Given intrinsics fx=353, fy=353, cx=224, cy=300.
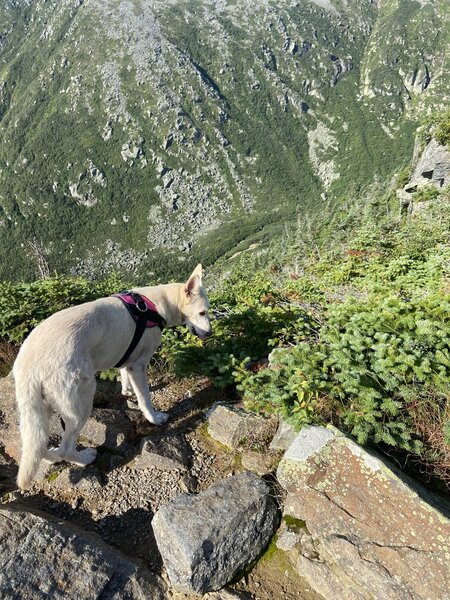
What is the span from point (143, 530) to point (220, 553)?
3.46 feet

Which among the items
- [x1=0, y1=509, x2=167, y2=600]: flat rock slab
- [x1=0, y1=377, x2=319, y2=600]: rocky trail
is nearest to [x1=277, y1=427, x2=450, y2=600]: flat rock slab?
[x1=0, y1=377, x2=319, y2=600]: rocky trail

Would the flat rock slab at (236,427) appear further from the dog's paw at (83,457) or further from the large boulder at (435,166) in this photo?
the large boulder at (435,166)

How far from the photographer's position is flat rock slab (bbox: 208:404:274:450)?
15.4ft

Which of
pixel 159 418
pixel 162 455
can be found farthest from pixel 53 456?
pixel 159 418

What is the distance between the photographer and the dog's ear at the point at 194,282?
5.90 m

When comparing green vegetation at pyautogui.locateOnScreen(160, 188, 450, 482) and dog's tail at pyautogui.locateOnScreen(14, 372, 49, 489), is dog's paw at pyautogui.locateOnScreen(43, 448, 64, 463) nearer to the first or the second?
dog's tail at pyautogui.locateOnScreen(14, 372, 49, 489)

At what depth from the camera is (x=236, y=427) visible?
190 inches

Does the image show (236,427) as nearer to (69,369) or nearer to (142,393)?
(142,393)

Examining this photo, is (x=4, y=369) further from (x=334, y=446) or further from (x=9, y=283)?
(x=334, y=446)

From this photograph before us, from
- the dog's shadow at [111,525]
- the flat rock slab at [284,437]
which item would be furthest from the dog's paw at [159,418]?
the flat rock slab at [284,437]

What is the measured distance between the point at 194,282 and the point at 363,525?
399 cm

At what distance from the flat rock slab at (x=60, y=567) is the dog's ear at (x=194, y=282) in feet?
11.9

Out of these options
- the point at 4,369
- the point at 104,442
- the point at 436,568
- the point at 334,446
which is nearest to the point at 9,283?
the point at 4,369

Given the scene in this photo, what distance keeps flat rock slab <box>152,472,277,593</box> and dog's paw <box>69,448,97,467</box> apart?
62.3 inches
